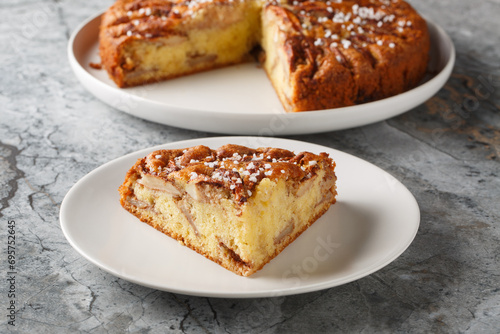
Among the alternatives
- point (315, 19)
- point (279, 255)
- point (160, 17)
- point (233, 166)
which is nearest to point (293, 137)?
point (315, 19)

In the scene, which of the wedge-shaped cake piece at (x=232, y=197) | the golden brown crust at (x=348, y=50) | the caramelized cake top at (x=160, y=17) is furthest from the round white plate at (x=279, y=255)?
the caramelized cake top at (x=160, y=17)

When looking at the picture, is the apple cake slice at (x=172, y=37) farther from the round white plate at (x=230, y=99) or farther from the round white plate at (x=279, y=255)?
the round white plate at (x=279, y=255)

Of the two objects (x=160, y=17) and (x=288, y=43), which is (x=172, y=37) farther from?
(x=288, y=43)

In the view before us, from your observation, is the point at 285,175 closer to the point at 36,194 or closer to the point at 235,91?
the point at 36,194

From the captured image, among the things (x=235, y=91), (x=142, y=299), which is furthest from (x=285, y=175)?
(x=235, y=91)

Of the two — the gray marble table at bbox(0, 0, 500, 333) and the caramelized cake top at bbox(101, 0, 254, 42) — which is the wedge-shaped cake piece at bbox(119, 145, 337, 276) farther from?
the caramelized cake top at bbox(101, 0, 254, 42)

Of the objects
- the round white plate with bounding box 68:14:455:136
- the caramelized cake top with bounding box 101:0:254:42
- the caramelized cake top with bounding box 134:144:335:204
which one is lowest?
the round white plate with bounding box 68:14:455:136

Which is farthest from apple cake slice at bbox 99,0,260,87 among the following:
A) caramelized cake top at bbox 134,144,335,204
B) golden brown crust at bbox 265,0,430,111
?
caramelized cake top at bbox 134,144,335,204
